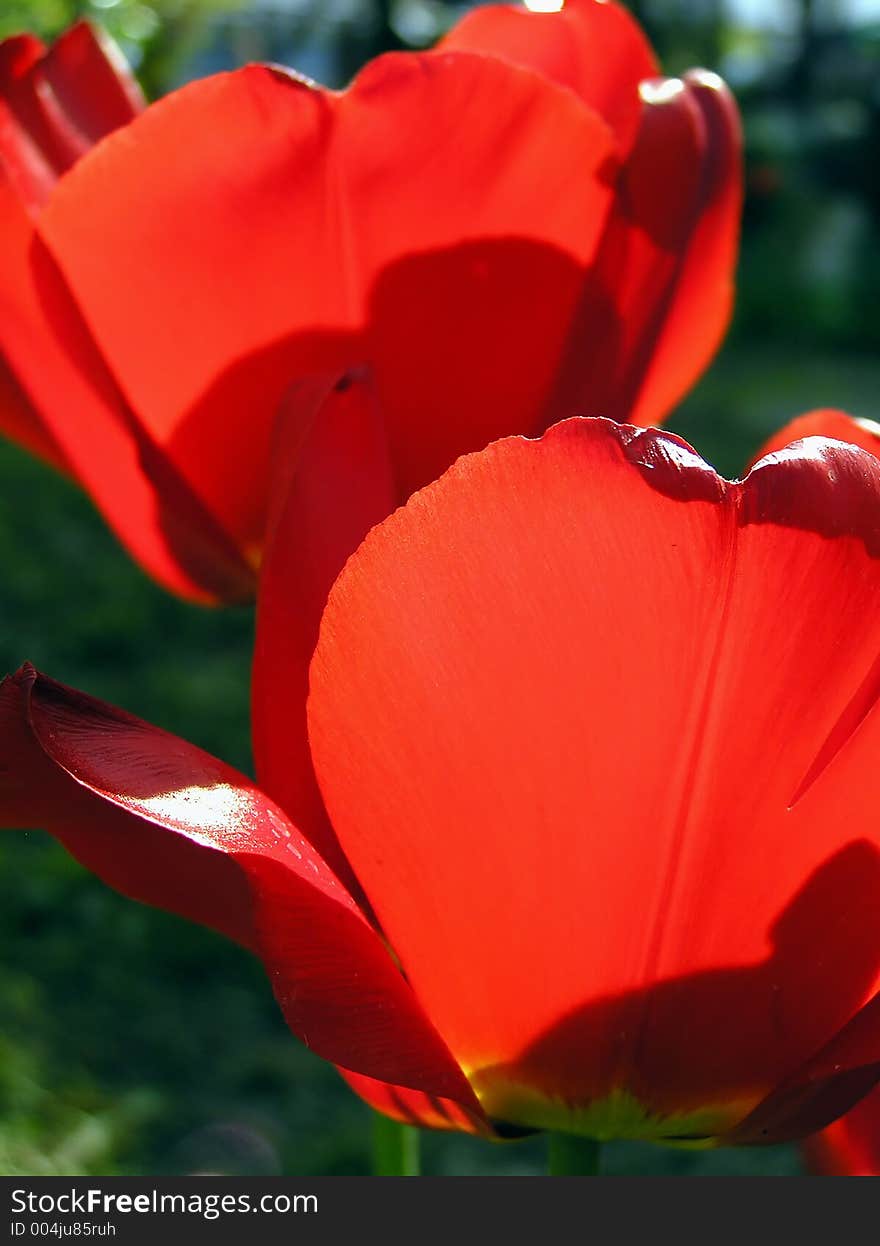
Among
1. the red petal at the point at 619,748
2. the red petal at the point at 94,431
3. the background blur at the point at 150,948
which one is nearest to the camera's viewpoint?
the red petal at the point at 619,748

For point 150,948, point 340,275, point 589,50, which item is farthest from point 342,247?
point 150,948

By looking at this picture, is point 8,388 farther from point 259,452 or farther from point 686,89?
point 686,89

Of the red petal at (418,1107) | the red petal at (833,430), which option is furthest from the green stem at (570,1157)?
the red petal at (833,430)

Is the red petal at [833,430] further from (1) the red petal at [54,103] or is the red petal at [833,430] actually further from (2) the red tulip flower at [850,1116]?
(1) the red petal at [54,103]

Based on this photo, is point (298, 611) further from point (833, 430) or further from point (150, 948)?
point (150, 948)

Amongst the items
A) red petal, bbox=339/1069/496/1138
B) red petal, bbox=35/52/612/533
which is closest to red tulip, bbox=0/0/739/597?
red petal, bbox=35/52/612/533

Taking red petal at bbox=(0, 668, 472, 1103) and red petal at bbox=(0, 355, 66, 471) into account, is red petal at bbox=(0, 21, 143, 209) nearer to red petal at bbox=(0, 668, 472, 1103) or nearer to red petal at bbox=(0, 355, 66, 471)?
red petal at bbox=(0, 355, 66, 471)

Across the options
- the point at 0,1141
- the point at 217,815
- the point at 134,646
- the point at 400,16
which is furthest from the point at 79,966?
the point at 400,16
